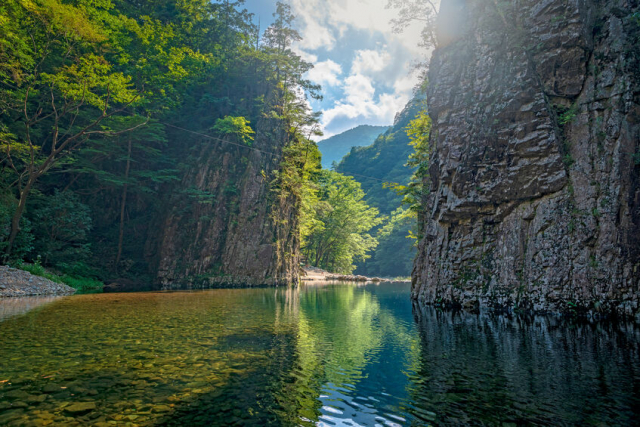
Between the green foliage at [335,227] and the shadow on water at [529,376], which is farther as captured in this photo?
the green foliage at [335,227]

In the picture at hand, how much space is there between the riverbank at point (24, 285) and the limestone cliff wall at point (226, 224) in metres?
9.71

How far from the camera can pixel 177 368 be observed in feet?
20.2

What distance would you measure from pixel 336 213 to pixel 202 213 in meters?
24.7

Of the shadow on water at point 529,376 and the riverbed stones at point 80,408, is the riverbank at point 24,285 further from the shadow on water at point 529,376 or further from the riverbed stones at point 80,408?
Answer: the shadow on water at point 529,376

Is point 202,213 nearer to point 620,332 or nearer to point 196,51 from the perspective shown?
point 196,51

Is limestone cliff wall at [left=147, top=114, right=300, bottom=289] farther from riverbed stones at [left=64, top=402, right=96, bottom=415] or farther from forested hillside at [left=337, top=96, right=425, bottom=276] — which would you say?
riverbed stones at [left=64, top=402, right=96, bottom=415]

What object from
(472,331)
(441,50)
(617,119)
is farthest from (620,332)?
(441,50)

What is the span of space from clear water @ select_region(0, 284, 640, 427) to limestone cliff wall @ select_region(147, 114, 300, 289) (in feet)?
62.2

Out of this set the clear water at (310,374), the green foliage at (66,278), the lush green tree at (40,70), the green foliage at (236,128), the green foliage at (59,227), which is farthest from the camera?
the green foliage at (236,128)

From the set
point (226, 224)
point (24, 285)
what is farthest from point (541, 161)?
point (24, 285)

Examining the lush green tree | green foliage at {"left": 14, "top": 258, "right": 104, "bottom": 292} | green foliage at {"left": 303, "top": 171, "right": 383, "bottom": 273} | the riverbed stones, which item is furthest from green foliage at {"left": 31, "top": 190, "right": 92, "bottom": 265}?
green foliage at {"left": 303, "top": 171, "right": 383, "bottom": 273}

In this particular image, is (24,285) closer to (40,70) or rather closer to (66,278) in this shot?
(66,278)

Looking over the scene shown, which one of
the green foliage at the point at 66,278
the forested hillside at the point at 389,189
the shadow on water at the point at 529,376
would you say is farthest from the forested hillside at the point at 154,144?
the shadow on water at the point at 529,376

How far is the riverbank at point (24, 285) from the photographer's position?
16.8 meters
